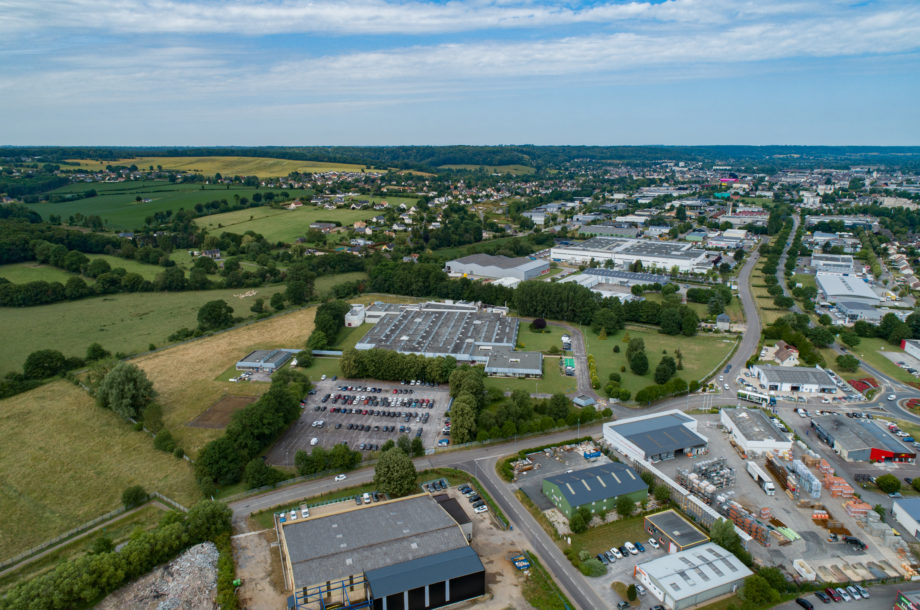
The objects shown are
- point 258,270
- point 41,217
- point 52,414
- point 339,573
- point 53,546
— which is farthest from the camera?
point 41,217

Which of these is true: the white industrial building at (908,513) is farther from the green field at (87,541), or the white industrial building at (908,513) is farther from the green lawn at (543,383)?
the green field at (87,541)

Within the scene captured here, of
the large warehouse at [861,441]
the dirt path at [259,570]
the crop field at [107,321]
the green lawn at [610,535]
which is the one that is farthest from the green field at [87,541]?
the large warehouse at [861,441]

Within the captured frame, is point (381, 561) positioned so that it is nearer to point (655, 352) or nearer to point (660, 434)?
point (660, 434)

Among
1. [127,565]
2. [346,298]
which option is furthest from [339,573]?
[346,298]

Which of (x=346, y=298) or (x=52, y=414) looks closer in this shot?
(x=52, y=414)

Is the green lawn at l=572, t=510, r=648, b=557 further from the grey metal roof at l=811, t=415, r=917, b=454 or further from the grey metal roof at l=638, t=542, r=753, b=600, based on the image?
the grey metal roof at l=811, t=415, r=917, b=454

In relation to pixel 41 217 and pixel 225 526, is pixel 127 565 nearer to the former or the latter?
pixel 225 526
